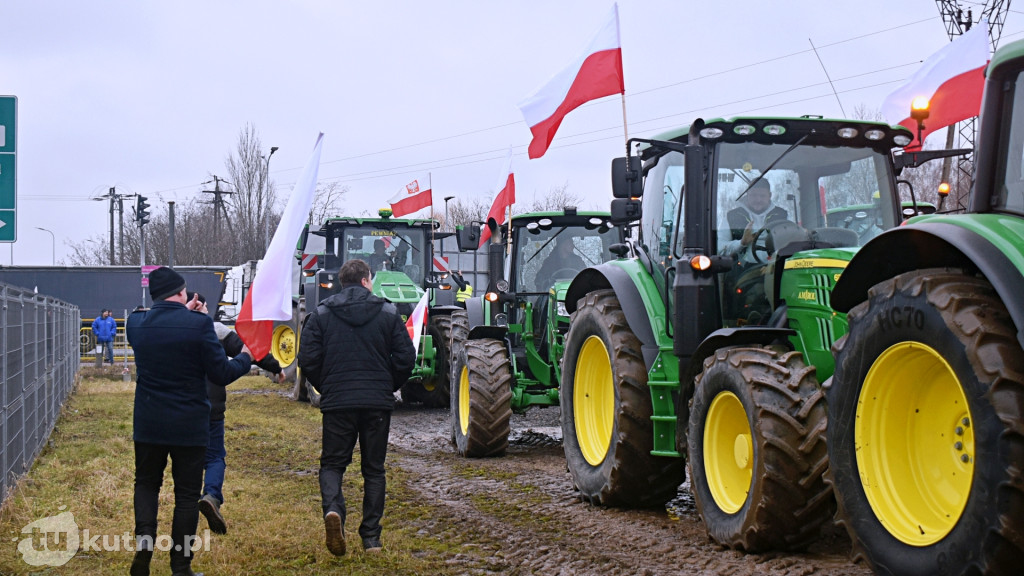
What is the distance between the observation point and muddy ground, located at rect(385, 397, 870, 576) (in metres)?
5.42

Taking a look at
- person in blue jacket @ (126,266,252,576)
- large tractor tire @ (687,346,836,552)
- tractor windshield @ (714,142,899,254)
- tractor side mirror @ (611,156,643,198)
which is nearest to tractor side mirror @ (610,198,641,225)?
tractor side mirror @ (611,156,643,198)

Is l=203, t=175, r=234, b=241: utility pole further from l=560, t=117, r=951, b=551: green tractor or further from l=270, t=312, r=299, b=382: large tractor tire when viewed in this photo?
l=560, t=117, r=951, b=551: green tractor

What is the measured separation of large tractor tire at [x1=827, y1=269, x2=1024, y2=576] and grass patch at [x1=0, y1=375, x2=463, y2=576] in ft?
8.15

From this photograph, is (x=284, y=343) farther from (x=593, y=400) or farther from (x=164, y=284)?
(x=164, y=284)

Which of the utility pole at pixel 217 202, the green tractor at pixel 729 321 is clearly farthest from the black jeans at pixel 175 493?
the utility pole at pixel 217 202

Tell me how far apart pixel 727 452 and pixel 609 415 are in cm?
193

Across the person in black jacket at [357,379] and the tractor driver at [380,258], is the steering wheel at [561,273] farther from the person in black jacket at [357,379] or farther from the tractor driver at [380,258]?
the tractor driver at [380,258]

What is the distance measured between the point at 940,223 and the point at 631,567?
2.58m

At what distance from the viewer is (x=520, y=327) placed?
11469mm

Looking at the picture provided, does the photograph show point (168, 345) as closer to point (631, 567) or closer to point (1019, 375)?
point (631, 567)

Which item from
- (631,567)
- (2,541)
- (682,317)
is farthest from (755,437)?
(2,541)

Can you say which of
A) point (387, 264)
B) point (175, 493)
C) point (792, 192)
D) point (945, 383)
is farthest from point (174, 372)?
point (387, 264)

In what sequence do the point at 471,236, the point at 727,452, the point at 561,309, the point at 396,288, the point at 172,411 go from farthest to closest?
the point at 396,288
the point at 471,236
the point at 561,309
the point at 727,452
the point at 172,411

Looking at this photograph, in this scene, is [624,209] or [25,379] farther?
[25,379]
